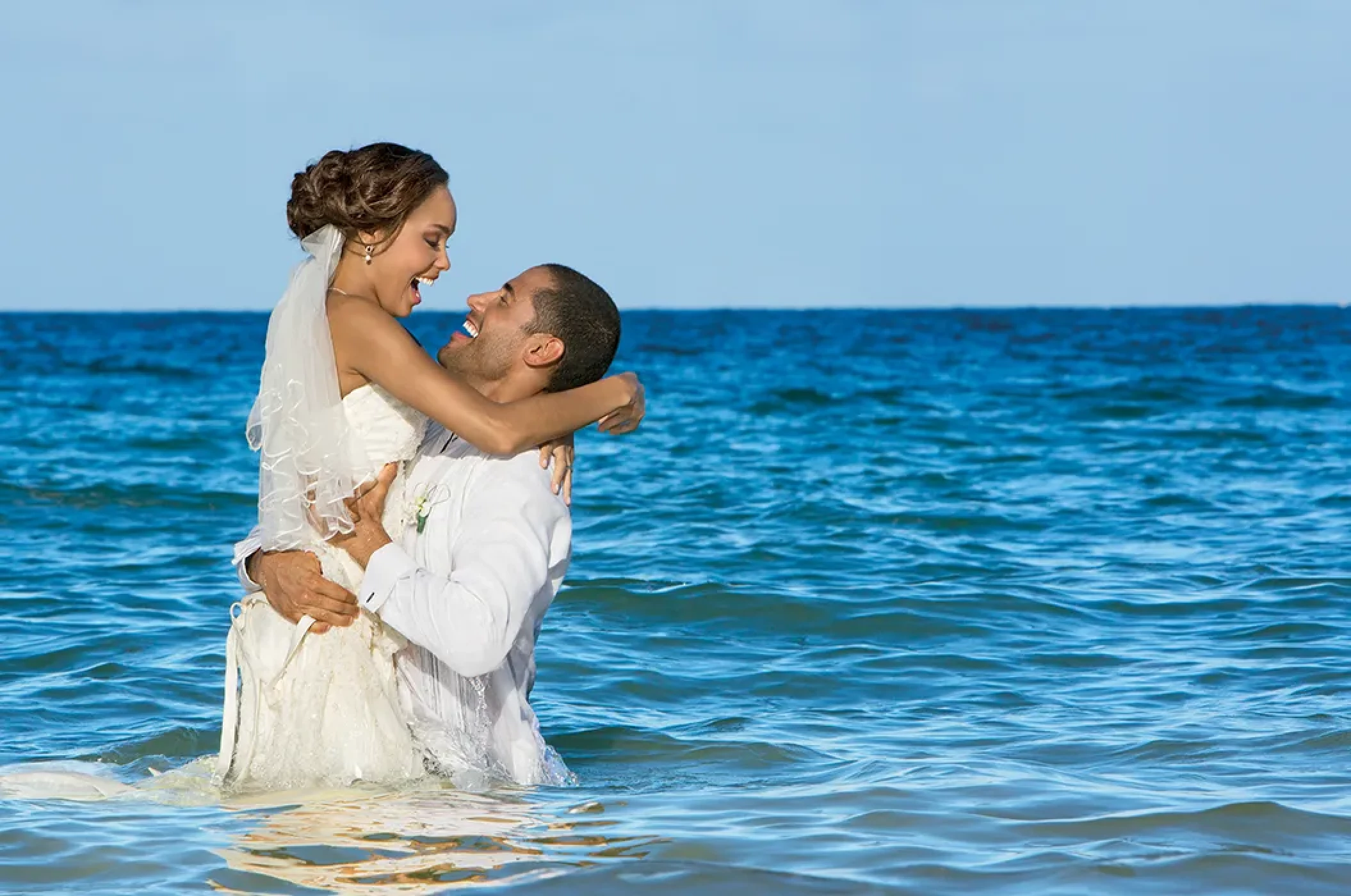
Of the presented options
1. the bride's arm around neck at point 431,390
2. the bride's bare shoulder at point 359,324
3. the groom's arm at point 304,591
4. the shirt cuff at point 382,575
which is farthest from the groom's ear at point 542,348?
the groom's arm at point 304,591

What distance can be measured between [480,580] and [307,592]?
56cm

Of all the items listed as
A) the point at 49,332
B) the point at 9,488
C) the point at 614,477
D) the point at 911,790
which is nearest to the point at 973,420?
the point at 614,477

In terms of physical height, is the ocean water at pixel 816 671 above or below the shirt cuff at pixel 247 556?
below

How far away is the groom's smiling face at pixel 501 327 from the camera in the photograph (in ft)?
15.1

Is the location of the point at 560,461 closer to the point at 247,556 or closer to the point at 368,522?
the point at 368,522

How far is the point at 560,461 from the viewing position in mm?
4648

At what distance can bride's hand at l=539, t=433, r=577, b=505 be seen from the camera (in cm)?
460

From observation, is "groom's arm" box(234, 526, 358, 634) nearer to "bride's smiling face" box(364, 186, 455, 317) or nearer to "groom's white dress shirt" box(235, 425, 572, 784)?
"groom's white dress shirt" box(235, 425, 572, 784)

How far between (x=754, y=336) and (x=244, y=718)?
4903 centimetres

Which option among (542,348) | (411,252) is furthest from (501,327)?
(411,252)

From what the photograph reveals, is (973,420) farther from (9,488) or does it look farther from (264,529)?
(264,529)

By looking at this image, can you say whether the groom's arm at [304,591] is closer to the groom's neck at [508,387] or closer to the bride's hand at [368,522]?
the bride's hand at [368,522]

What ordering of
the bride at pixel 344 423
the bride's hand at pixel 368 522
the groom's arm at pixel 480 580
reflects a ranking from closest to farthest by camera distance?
the groom's arm at pixel 480 580
the bride at pixel 344 423
the bride's hand at pixel 368 522

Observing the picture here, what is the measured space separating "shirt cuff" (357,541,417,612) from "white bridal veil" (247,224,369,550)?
19 centimetres
